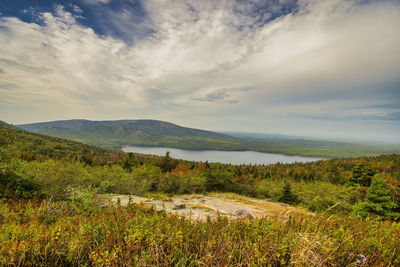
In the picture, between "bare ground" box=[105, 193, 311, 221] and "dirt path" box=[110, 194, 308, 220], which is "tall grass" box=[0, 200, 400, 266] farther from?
"dirt path" box=[110, 194, 308, 220]

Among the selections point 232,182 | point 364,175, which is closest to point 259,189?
point 232,182

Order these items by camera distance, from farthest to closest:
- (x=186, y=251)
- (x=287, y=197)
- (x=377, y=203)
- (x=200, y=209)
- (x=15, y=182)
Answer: (x=287, y=197), (x=377, y=203), (x=200, y=209), (x=15, y=182), (x=186, y=251)

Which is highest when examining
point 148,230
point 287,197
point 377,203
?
point 148,230

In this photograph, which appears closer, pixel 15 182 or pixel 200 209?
pixel 15 182

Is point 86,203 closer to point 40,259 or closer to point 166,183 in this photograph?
point 40,259

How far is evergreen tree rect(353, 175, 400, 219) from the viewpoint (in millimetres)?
17766

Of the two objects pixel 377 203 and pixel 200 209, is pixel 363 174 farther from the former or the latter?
pixel 200 209

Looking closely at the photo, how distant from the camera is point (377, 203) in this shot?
18.3 meters

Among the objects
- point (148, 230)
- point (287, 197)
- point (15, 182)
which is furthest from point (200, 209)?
point (287, 197)

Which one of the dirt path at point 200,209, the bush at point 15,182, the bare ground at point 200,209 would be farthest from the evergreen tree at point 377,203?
the bush at point 15,182

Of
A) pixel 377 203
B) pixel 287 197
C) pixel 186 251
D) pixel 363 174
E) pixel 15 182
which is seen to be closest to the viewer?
pixel 186 251

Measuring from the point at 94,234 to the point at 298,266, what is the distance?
3270mm

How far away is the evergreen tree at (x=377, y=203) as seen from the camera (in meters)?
17.8

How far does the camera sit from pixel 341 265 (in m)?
2.47
